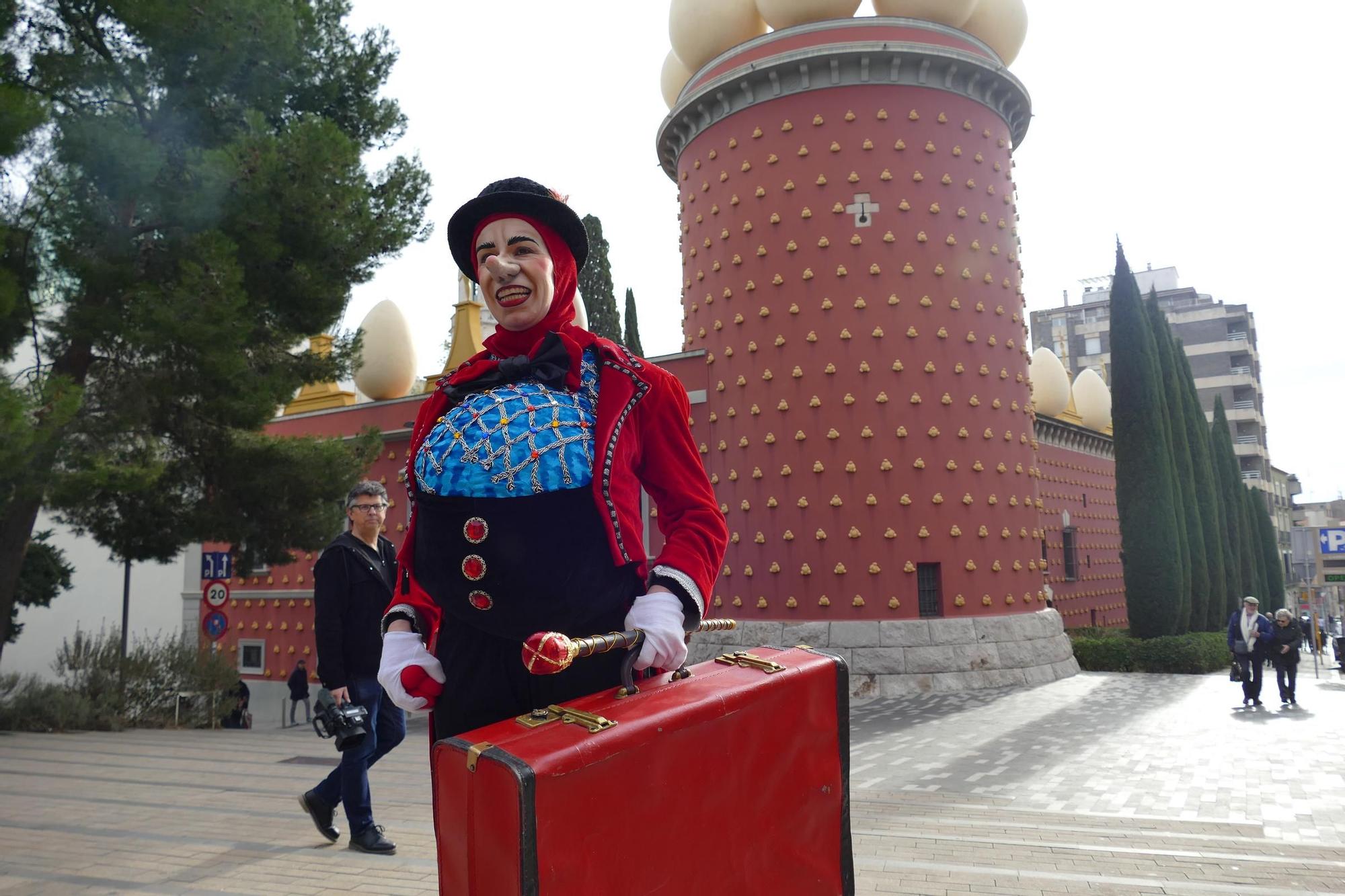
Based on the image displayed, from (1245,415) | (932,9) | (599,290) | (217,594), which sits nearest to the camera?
(217,594)

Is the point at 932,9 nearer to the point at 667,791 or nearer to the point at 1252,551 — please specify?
the point at 667,791

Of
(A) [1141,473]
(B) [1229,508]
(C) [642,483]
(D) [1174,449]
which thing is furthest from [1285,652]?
(B) [1229,508]

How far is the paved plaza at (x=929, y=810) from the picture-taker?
4512mm

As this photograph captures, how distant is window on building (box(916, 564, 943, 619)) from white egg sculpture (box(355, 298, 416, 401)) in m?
12.0

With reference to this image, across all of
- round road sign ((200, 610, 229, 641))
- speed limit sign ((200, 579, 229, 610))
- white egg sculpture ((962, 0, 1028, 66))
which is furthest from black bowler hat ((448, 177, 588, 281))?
white egg sculpture ((962, 0, 1028, 66))

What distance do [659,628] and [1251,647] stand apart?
1367cm

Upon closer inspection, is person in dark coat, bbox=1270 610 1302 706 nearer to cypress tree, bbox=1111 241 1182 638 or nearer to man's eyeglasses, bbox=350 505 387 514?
cypress tree, bbox=1111 241 1182 638

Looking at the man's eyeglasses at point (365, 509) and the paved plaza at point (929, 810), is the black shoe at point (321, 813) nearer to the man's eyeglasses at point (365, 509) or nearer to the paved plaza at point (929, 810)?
the paved plaza at point (929, 810)

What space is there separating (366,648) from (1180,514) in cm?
2039

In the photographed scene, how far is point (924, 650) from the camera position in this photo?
14.3 meters

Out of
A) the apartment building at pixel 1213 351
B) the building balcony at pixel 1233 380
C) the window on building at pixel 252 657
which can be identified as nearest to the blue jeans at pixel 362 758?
the window on building at pixel 252 657

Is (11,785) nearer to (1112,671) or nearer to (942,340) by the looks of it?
(942,340)

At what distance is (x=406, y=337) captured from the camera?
2053 centimetres

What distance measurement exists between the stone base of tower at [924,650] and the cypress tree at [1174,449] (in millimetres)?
5888
